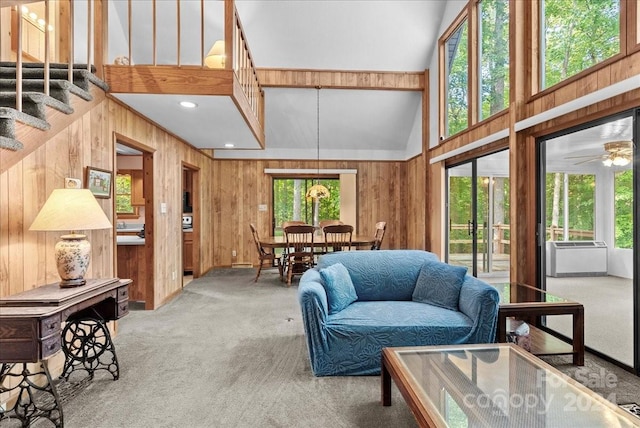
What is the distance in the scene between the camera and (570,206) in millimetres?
3115

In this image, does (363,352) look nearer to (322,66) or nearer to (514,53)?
(514,53)

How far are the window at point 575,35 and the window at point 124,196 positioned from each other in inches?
253

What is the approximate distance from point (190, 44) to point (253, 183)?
2865 millimetres

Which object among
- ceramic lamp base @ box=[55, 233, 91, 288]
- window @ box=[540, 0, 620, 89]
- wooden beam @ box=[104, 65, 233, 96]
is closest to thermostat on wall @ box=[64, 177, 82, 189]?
ceramic lamp base @ box=[55, 233, 91, 288]

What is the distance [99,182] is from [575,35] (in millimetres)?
4366

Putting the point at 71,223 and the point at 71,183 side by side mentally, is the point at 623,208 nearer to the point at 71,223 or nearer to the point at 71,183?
the point at 71,223

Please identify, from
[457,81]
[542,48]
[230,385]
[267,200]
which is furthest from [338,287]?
[267,200]

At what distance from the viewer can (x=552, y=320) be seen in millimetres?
3295

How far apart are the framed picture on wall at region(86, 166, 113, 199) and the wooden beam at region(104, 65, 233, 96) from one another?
2.43 ft

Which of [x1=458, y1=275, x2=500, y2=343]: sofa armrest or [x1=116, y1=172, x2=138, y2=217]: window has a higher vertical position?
[x1=116, y1=172, x2=138, y2=217]: window

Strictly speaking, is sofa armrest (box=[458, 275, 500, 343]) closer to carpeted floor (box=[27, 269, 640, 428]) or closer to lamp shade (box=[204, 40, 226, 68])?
carpeted floor (box=[27, 269, 640, 428])

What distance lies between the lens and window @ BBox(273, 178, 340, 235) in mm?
7531

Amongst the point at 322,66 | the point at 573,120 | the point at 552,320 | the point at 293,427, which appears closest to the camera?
the point at 293,427

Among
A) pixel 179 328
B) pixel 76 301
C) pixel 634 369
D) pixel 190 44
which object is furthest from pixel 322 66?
pixel 634 369
